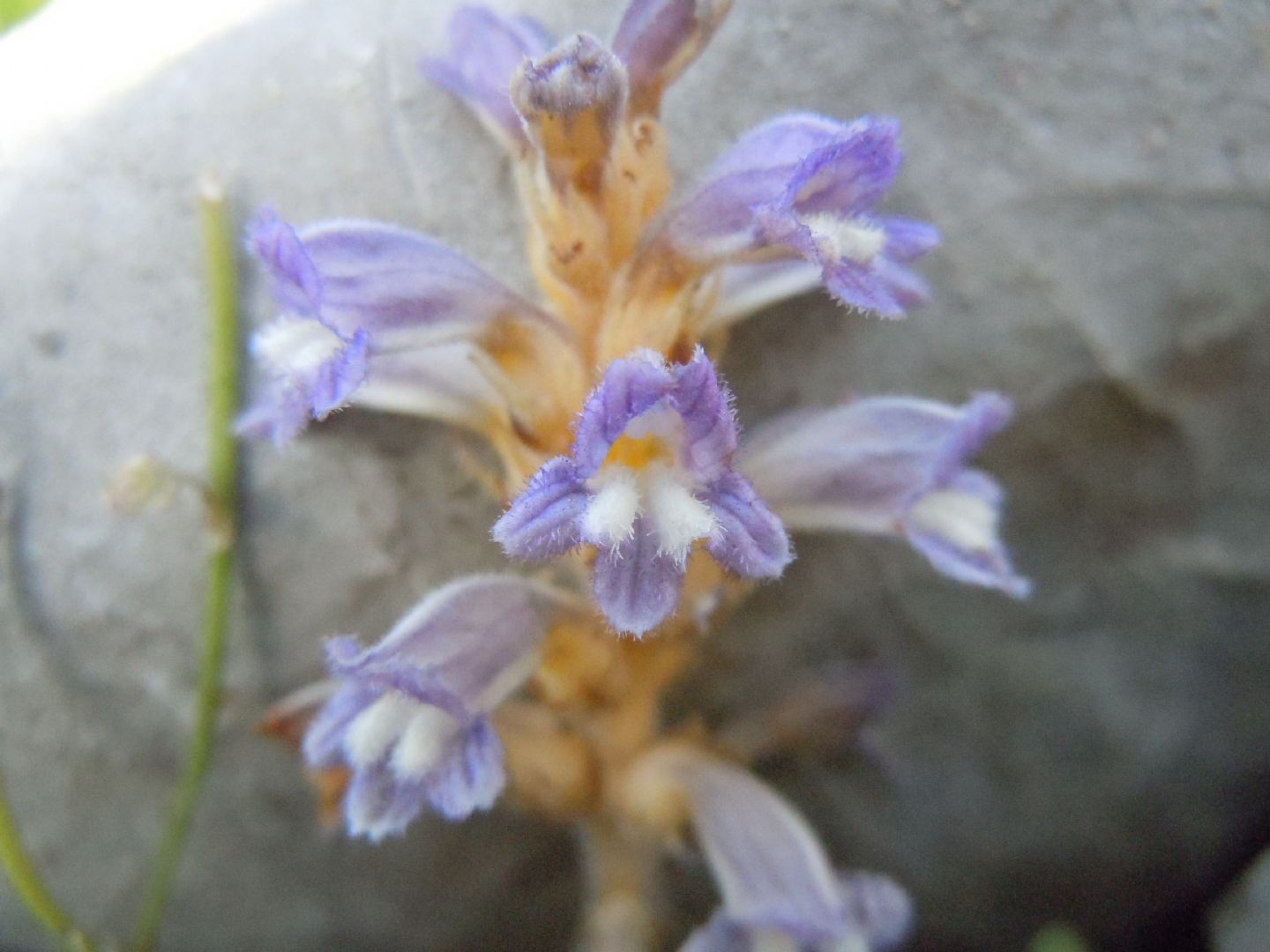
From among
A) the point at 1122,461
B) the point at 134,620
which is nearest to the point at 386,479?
the point at 134,620

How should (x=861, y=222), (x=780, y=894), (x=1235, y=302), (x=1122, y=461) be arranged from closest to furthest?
(x=861, y=222)
(x=780, y=894)
(x=1235, y=302)
(x=1122, y=461)

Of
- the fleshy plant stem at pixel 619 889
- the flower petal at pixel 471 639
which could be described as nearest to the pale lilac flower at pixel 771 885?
the fleshy plant stem at pixel 619 889

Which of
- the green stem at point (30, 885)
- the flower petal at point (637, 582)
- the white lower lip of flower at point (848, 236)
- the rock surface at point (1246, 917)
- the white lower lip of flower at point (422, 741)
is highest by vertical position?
the white lower lip of flower at point (848, 236)

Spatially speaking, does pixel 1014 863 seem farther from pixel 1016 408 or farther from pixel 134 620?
pixel 134 620

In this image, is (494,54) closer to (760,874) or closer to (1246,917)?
(760,874)

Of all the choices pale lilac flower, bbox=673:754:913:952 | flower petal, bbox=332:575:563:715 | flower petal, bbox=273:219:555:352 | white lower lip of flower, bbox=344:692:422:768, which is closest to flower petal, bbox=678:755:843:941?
pale lilac flower, bbox=673:754:913:952

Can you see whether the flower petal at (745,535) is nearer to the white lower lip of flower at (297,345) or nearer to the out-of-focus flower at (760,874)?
the white lower lip of flower at (297,345)

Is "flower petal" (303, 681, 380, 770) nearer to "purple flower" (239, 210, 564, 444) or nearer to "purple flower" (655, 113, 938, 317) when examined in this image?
"purple flower" (239, 210, 564, 444)

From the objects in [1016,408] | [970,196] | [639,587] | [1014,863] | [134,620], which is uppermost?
[639,587]
